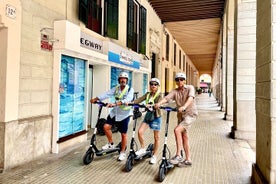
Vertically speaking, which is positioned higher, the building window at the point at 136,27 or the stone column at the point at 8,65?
the building window at the point at 136,27

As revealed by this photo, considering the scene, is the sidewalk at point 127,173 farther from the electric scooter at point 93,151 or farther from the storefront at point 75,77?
the storefront at point 75,77

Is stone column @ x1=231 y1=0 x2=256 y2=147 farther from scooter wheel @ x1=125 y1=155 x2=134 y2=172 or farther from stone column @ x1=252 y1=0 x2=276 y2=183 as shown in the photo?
scooter wheel @ x1=125 y1=155 x2=134 y2=172

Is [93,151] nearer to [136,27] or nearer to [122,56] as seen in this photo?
[122,56]

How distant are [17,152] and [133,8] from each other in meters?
6.95

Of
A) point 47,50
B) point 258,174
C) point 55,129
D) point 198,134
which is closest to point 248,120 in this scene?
point 198,134

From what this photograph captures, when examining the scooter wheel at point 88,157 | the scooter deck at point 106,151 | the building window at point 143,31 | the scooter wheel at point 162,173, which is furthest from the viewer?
the building window at point 143,31

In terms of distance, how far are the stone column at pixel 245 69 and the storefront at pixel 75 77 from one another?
3368mm

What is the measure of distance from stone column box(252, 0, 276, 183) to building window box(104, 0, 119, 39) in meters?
4.33

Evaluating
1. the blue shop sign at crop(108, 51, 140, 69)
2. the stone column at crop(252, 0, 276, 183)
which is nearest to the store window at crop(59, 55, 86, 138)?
the blue shop sign at crop(108, 51, 140, 69)

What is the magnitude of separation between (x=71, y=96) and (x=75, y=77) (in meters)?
0.43

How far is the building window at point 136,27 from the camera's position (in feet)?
28.2

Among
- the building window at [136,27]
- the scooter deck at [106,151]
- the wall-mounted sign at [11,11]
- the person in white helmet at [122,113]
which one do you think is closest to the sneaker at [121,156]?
the person in white helmet at [122,113]

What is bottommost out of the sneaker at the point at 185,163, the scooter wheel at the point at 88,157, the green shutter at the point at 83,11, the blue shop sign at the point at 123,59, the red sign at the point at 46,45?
the sneaker at the point at 185,163

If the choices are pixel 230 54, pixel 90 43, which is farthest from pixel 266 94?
pixel 230 54
